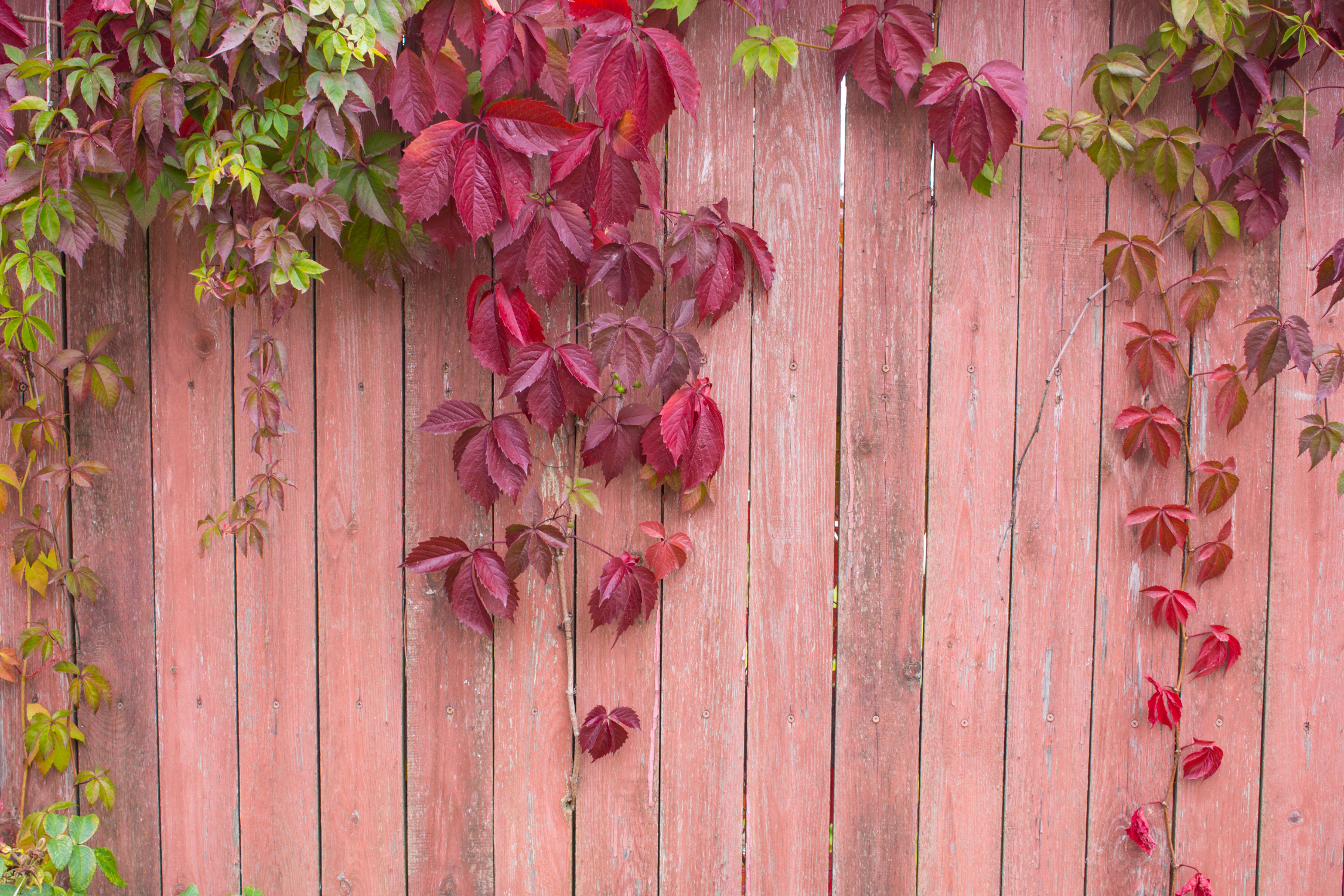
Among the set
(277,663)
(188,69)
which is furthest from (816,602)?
(188,69)

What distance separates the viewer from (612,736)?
1.45 meters

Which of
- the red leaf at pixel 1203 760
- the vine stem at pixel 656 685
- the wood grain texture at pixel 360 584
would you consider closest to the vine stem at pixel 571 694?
the vine stem at pixel 656 685

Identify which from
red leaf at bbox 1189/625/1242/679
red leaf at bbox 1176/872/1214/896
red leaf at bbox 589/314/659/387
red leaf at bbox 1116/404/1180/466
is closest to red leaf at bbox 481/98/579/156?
red leaf at bbox 589/314/659/387

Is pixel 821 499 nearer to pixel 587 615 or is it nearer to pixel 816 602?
pixel 816 602

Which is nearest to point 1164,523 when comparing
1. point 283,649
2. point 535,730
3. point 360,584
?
point 535,730

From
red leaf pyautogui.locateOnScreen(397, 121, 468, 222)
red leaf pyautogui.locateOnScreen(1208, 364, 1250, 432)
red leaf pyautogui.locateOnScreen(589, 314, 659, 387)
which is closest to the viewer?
red leaf pyautogui.locateOnScreen(397, 121, 468, 222)

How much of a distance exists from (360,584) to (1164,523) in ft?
4.52

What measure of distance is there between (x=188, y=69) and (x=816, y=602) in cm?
127

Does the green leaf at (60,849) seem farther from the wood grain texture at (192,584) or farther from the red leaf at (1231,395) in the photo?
the red leaf at (1231,395)

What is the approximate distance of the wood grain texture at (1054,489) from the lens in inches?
56.7

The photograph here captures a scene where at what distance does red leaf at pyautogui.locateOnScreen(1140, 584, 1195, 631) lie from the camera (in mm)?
1453

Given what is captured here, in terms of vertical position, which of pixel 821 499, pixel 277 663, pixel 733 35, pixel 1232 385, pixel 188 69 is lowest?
pixel 277 663

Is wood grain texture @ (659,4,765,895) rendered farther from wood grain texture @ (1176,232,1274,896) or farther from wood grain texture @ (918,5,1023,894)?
wood grain texture @ (1176,232,1274,896)

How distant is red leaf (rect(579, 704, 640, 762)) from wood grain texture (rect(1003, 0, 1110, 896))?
677mm
